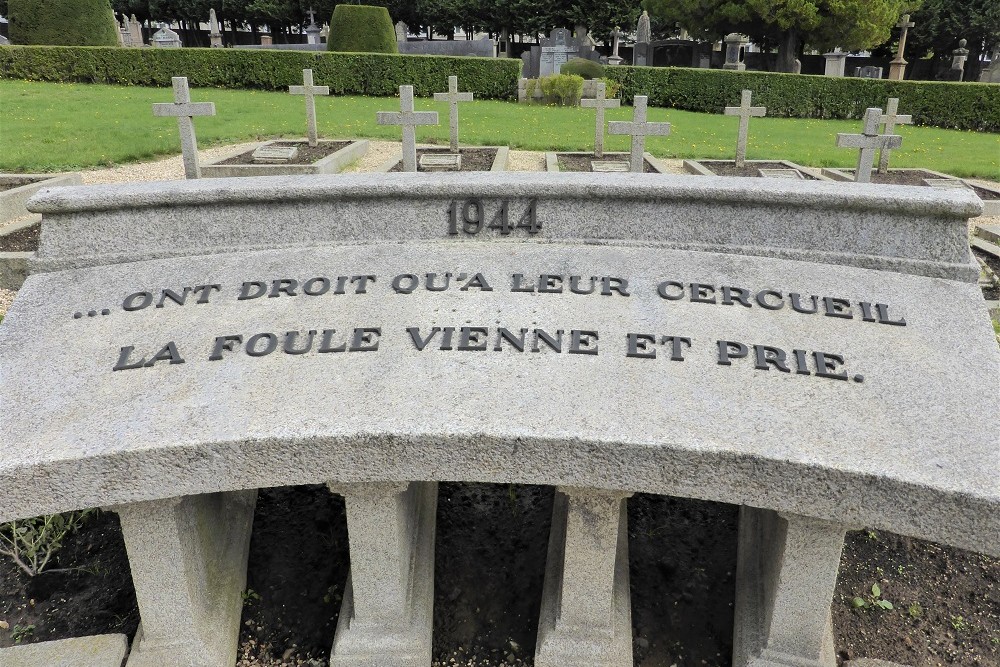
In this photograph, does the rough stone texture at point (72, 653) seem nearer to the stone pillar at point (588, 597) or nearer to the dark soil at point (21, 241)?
the stone pillar at point (588, 597)

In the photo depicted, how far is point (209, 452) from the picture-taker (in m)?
2.15

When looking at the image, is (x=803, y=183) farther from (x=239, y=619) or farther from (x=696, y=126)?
(x=696, y=126)

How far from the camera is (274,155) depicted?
10.8 meters

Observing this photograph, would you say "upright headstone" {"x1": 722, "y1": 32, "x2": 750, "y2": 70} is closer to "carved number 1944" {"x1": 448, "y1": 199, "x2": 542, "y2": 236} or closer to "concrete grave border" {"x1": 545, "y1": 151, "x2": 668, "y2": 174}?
"concrete grave border" {"x1": 545, "y1": 151, "x2": 668, "y2": 174}

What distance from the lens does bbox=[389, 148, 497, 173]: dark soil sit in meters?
10.6

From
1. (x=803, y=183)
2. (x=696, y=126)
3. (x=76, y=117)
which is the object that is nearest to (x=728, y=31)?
(x=696, y=126)

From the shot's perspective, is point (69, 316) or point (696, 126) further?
point (696, 126)

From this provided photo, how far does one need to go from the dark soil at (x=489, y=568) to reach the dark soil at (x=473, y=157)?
728cm

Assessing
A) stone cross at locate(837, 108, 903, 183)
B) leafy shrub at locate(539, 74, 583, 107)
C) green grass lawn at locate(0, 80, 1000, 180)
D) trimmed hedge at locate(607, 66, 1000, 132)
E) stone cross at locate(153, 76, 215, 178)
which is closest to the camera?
stone cross at locate(837, 108, 903, 183)

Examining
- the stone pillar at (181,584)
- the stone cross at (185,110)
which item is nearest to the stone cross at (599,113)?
the stone cross at (185,110)

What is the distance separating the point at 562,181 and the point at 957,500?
6.40ft

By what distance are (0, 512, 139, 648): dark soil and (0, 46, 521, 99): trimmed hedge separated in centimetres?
2023

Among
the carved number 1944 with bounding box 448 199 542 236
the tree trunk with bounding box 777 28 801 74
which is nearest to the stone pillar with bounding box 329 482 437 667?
the carved number 1944 with bounding box 448 199 542 236

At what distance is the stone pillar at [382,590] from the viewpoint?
2.50 metres
